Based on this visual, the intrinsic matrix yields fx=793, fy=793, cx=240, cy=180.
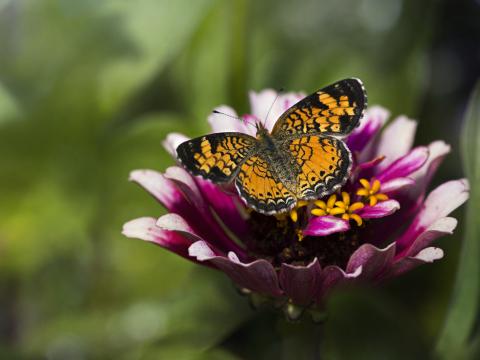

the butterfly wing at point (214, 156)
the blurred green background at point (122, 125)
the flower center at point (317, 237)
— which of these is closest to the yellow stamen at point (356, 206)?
the flower center at point (317, 237)

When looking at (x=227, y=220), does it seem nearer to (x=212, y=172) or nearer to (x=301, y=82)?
(x=212, y=172)

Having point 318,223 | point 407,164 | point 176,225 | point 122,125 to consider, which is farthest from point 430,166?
point 122,125

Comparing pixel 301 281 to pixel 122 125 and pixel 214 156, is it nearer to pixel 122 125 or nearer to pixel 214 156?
pixel 214 156

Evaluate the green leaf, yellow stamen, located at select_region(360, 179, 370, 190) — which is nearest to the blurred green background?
the green leaf

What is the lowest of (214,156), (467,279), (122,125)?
(467,279)

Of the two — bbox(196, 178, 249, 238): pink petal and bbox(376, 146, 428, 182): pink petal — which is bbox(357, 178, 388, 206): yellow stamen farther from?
bbox(196, 178, 249, 238): pink petal
